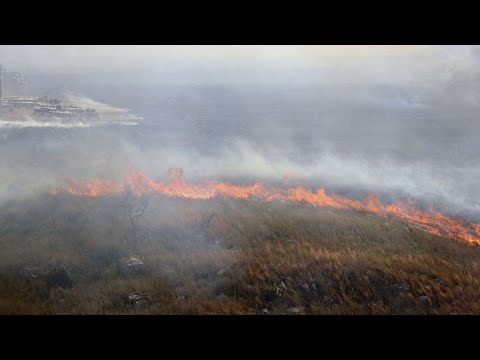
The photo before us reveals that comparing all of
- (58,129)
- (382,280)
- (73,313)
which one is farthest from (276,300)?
(58,129)

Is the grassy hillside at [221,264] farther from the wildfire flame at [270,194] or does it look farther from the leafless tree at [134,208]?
the wildfire flame at [270,194]

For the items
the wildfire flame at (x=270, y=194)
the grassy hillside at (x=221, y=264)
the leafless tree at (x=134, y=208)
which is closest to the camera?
the grassy hillside at (x=221, y=264)

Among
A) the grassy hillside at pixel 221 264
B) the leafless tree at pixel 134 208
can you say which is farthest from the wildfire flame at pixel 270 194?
the grassy hillside at pixel 221 264

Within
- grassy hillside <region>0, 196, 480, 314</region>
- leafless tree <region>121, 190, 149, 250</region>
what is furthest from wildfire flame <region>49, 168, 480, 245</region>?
grassy hillside <region>0, 196, 480, 314</region>

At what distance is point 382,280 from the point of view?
12695 mm

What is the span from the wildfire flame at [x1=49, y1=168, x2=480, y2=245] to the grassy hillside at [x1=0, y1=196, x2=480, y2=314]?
6.82 ft

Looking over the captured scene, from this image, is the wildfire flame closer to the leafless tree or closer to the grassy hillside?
the leafless tree

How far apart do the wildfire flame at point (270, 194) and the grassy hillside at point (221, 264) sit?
2.08 meters

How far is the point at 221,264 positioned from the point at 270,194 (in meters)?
11.0

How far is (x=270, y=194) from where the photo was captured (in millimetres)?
23953

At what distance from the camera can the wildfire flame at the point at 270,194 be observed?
20.4 m

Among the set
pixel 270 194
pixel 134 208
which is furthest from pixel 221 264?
pixel 270 194

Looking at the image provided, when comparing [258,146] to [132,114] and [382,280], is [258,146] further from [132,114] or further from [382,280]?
[382,280]

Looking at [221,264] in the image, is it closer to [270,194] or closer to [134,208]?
[134,208]
